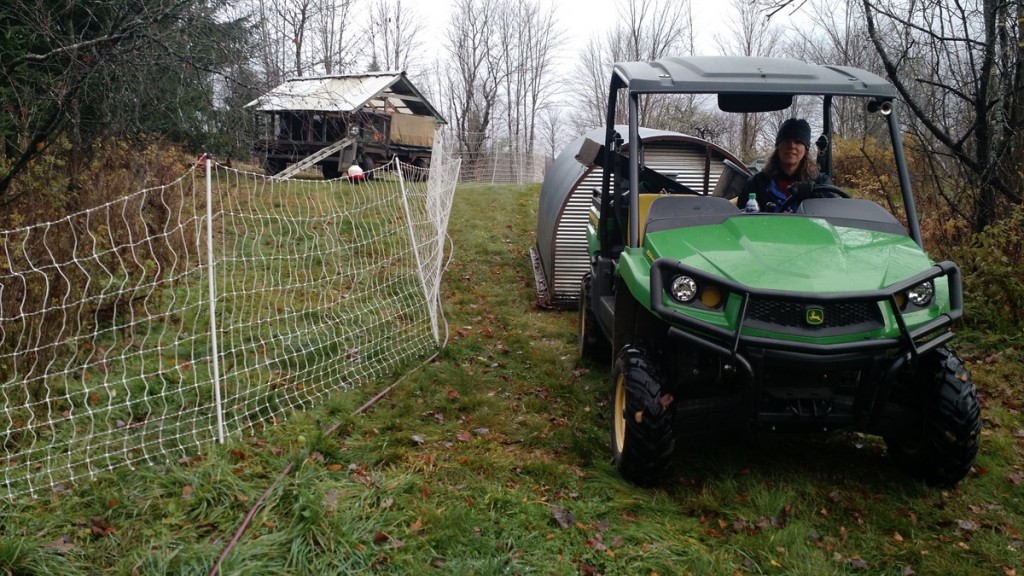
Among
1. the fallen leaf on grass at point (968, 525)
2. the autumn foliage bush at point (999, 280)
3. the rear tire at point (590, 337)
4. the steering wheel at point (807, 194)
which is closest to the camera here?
the fallen leaf on grass at point (968, 525)

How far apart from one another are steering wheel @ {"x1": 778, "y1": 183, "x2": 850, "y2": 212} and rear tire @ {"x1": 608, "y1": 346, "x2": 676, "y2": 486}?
1418 mm

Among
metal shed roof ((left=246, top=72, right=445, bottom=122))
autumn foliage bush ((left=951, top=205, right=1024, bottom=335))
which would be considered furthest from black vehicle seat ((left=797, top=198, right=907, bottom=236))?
metal shed roof ((left=246, top=72, right=445, bottom=122))

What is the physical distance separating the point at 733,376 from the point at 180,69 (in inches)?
198

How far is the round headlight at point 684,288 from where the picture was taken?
3.66 meters

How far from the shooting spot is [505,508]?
12.6 feet

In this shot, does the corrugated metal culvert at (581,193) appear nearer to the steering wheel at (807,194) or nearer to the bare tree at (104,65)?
the steering wheel at (807,194)

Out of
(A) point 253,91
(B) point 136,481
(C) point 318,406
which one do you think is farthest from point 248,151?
(B) point 136,481

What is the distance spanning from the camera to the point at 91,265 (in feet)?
18.6

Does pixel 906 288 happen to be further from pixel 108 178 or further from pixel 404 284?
pixel 108 178

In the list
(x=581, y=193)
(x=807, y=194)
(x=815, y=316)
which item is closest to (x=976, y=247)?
(x=807, y=194)

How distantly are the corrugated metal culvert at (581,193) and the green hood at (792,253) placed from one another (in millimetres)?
3636

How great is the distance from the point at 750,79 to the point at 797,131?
2.92 ft

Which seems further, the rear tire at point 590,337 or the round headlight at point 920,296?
the rear tire at point 590,337

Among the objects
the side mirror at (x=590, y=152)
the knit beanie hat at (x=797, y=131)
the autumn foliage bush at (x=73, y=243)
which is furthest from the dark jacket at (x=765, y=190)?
the autumn foliage bush at (x=73, y=243)
